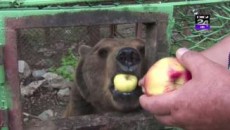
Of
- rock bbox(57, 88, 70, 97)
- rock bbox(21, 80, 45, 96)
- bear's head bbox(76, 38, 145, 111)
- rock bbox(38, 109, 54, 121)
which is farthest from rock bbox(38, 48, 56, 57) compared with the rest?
bear's head bbox(76, 38, 145, 111)

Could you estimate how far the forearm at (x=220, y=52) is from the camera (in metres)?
2.57

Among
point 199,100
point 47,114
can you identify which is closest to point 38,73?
point 47,114

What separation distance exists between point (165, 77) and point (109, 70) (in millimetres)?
726

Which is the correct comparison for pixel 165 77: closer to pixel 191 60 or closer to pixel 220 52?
pixel 191 60

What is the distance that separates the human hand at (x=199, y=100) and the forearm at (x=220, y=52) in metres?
0.51

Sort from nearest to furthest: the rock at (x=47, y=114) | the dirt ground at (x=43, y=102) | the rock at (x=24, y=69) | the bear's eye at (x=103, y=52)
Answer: the bear's eye at (x=103, y=52), the rock at (x=47, y=114), the dirt ground at (x=43, y=102), the rock at (x=24, y=69)

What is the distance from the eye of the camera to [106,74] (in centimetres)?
287

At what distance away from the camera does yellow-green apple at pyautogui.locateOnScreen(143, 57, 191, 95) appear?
6.87 ft

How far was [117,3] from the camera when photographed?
8.57 feet

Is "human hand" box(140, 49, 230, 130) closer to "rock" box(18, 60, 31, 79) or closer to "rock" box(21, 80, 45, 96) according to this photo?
"rock" box(21, 80, 45, 96)

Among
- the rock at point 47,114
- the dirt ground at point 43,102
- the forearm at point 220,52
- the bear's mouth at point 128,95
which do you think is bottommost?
the rock at point 47,114

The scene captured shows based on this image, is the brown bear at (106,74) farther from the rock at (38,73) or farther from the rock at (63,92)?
the rock at (38,73)

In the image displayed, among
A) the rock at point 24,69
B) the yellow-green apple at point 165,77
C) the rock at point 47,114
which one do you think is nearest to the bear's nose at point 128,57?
the yellow-green apple at point 165,77

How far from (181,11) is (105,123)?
2.81 feet
